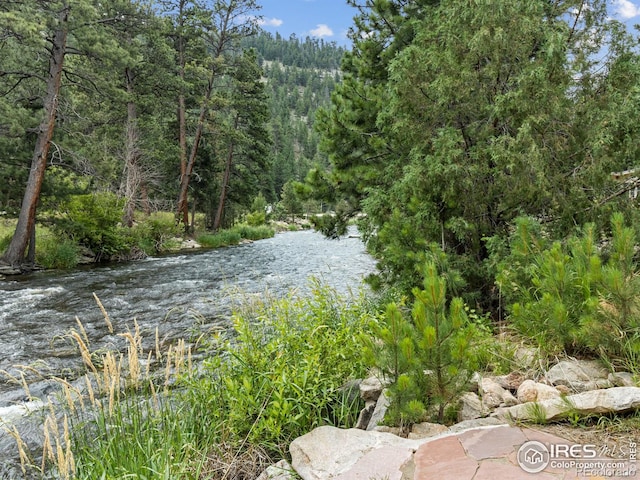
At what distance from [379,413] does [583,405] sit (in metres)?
1.26

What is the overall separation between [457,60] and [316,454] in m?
4.29

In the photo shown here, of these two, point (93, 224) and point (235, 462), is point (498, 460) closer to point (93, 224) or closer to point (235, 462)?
point (235, 462)

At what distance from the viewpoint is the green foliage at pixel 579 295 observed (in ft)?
8.82

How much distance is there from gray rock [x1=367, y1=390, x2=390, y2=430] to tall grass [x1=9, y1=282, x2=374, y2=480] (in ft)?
1.10

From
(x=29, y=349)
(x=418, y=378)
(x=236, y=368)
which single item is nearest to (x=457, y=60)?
(x=418, y=378)

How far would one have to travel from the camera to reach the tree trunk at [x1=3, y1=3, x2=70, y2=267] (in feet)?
38.4

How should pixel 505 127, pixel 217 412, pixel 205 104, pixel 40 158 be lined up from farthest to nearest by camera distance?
pixel 205 104
pixel 40 158
pixel 505 127
pixel 217 412

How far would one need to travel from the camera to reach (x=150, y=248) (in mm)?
17188

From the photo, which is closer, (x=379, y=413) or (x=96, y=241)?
(x=379, y=413)

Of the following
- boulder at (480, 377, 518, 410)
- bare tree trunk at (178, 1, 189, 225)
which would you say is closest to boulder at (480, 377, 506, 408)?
boulder at (480, 377, 518, 410)

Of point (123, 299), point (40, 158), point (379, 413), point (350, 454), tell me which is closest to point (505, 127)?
point (379, 413)

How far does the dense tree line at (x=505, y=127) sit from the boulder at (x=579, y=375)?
146cm

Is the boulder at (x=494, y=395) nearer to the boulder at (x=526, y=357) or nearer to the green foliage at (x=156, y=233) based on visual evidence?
the boulder at (x=526, y=357)

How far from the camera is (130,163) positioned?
18.4 m
